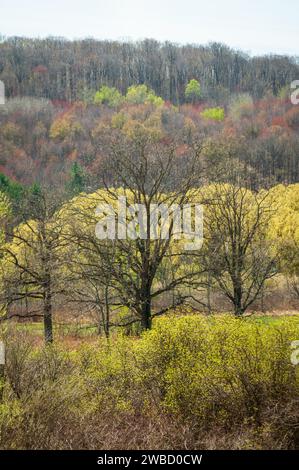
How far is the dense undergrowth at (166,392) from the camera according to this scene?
33.0 ft

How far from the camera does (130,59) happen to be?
495ft

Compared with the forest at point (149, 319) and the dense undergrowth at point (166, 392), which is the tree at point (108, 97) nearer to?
the forest at point (149, 319)

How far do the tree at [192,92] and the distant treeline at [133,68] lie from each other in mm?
1999

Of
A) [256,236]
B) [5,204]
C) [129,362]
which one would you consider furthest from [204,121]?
[129,362]

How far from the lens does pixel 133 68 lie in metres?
147

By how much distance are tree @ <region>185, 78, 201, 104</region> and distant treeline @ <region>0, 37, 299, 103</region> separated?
6.56 feet

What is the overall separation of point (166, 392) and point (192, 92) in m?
128

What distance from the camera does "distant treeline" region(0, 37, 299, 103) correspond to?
13612 cm

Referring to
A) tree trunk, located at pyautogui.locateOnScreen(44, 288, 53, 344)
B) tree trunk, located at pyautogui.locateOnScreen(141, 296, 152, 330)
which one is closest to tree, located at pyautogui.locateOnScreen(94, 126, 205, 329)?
tree trunk, located at pyautogui.locateOnScreen(141, 296, 152, 330)

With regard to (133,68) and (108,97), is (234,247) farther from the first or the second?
(133,68)

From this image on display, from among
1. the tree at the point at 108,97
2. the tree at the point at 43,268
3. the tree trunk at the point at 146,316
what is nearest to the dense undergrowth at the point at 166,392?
the tree trunk at the point at 146,316

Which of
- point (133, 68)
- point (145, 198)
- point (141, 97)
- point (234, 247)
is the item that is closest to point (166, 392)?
point (145, 198)

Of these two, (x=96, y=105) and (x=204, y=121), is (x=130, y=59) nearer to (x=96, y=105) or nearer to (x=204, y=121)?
(x=96, y=105)

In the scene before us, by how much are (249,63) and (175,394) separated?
148m
